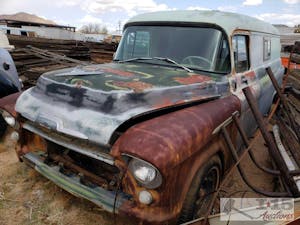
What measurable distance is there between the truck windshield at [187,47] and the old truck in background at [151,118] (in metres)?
0.01

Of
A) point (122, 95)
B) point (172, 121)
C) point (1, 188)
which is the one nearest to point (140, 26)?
point (122, 95)

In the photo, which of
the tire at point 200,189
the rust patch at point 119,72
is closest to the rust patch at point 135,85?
the rust patch at point 119,72

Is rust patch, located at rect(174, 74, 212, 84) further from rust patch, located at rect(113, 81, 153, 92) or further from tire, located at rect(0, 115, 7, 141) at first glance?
tire, located at rect(0, 115, 7, 141)

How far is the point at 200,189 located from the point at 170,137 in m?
0.85

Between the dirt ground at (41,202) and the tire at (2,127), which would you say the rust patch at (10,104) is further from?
the tire at (2,127)

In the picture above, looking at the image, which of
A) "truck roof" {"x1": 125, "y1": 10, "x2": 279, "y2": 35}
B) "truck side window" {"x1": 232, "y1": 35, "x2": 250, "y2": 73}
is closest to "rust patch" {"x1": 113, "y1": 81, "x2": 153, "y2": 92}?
"truck roof" {"x1": 125, "y1": 10, "x2": 279, "y2": 35}

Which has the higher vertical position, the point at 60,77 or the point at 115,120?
the point at 60,77

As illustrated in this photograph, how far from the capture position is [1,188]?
3.49 metres

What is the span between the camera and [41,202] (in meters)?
3.26

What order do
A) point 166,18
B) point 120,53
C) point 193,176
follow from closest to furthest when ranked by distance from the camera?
point 193,176
point 166,18
point 120,53

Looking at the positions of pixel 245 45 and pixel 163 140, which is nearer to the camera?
pixel 163 140

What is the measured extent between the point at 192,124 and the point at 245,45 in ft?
7.34

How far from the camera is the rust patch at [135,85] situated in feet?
9.30

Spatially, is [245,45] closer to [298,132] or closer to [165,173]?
[298,132]
